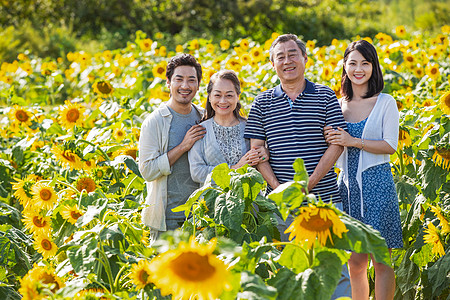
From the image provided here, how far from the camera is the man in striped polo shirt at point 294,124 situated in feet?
9.18

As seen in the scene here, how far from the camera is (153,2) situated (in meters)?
14.7

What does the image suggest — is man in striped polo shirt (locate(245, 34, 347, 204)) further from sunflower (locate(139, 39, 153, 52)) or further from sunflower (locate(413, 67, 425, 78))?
sunflower (locate(139, 39, 153, 52))

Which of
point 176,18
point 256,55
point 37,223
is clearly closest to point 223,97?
point 37,223

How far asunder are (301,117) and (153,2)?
41.3ft

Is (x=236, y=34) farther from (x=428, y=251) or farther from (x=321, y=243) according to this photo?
(x=321, y=243)

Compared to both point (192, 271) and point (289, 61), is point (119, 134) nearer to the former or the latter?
point (289, 61)

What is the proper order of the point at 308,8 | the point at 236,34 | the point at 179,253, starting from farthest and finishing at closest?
1. the point at 308,8
2. the point at 236,34
3. the point at 179,253

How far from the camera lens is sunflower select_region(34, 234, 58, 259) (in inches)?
108

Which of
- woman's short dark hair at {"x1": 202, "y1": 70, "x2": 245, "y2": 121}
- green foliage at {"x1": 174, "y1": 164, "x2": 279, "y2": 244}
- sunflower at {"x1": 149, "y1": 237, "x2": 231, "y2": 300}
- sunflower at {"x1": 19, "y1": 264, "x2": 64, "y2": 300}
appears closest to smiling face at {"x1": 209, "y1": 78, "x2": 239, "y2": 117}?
woman's short dark hair at {"x1": 202, "y1": 70, "x2": 245, "y2": 121}

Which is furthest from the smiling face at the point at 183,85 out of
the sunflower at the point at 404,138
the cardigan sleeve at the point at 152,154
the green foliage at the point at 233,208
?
the sunflower at the point at 404,138

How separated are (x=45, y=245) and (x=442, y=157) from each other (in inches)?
75.9

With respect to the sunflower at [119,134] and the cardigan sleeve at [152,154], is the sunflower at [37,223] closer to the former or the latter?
the cardigan sleeve at [152,154]

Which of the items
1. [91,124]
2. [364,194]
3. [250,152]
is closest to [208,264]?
[250,152]

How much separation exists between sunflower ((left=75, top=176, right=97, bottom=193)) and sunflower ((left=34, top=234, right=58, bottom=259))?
0.29 metres
